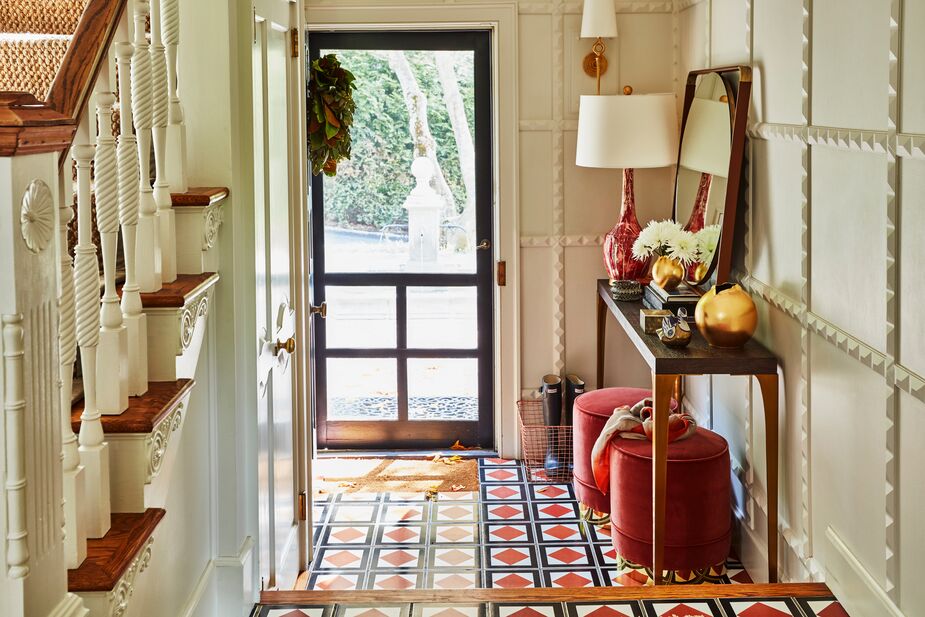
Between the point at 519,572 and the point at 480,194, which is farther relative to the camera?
the point at 480,194

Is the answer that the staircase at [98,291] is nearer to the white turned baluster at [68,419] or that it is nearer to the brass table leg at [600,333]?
the white turned baluster at [68,419]

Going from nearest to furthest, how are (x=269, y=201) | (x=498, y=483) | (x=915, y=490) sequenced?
1. (x=915, y=490)
2. (x=269, y=201)
3. (x=498, y=483)

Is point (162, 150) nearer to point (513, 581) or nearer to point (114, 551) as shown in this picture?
point (114, 551)

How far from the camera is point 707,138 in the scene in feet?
13.5

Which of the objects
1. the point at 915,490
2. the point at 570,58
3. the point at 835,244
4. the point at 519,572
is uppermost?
the point at 570,58

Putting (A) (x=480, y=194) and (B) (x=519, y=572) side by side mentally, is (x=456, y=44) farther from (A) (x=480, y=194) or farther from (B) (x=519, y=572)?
(B) (x=519, y=572)

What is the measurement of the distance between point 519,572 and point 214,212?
2050 millimetres

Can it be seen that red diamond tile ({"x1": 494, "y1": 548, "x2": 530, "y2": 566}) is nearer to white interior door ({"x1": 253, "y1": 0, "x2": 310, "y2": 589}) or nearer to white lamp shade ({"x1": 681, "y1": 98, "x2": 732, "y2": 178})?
white interior door ({"x1": 253, "y1": 0, "x2": 310, "y2": 589})

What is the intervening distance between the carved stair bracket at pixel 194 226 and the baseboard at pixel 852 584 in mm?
1850

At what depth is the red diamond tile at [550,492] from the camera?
4793mm

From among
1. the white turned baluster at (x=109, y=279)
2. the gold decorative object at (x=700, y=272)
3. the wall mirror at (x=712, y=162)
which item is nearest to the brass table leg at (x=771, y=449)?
the wall mirror at (x=712, y=162)

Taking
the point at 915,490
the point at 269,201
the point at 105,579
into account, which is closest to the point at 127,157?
the point at 105,579

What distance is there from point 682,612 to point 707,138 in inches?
83.9

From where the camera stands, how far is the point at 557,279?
16.9 ft
